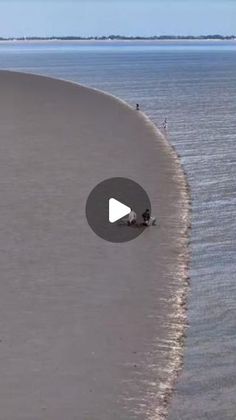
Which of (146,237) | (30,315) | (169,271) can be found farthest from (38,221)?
(30,315)

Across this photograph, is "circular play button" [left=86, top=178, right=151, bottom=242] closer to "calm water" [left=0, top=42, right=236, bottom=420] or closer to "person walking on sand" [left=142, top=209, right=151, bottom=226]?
"person walking on sand" [left=142, top=209, right=151, bottom=226]

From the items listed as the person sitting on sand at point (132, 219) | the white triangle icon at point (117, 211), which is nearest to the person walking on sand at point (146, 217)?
the person sitting on sand at point (132, 219)

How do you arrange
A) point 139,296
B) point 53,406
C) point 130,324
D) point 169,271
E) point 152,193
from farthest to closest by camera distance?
point 152,193, point 169,271, point 139,296, point 130,324, point 53,406

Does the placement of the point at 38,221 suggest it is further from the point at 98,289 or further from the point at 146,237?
the point at 98,289

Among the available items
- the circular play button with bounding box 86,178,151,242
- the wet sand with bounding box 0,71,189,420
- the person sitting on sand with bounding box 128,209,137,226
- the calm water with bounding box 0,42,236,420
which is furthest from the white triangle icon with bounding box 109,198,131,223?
the calm water with bounding box 0,42,236,420

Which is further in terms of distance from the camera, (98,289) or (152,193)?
(152,193)

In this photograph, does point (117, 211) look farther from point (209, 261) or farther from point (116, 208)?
point (209, 261)

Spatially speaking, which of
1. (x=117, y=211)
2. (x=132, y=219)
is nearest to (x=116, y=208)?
(x=117, y=211)

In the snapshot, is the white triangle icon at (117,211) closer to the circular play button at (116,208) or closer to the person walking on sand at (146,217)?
the circular play button at (116,208)
